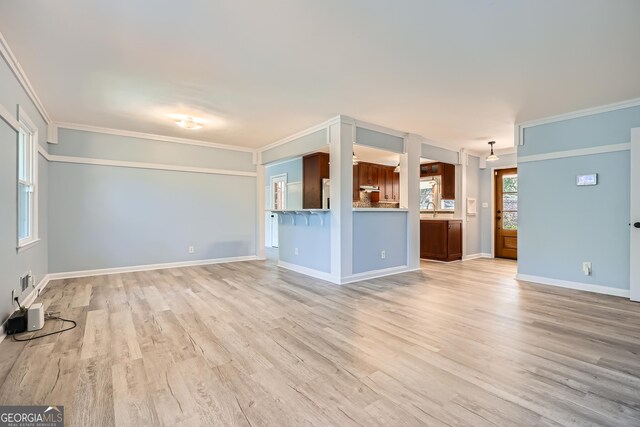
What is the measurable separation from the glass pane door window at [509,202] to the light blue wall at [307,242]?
4.67 meters

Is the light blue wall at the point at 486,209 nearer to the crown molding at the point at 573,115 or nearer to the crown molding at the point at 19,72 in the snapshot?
the crown molding at the point at 573,115

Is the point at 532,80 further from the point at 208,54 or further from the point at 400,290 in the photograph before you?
the point at 208,54

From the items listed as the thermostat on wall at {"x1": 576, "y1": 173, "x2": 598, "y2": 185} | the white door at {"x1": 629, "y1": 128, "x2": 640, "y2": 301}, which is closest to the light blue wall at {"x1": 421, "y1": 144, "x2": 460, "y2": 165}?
the thermostat on wall at {"x1": 576, "y1": 173, "x2": 598, "y2": 185}

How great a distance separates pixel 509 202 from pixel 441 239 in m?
1.95

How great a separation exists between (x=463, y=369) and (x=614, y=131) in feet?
12.8

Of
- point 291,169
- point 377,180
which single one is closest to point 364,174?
point 377,180

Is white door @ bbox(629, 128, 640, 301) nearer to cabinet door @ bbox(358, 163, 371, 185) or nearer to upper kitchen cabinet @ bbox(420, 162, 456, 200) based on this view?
upper kitchen cabinet @ bbox(420, 162, 456, 200)

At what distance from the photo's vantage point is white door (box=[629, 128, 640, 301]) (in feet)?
11.5

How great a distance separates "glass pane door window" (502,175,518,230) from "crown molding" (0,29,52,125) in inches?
321

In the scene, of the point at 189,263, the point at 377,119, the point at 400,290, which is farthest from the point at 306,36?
the point at 189,263

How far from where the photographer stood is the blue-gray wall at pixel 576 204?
376 centimetres

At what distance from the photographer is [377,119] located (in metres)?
4.45

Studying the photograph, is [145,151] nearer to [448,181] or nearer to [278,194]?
[278,194]

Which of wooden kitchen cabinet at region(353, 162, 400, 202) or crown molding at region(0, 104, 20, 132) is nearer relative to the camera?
crown molding at region(0, 104, 20, 132)
